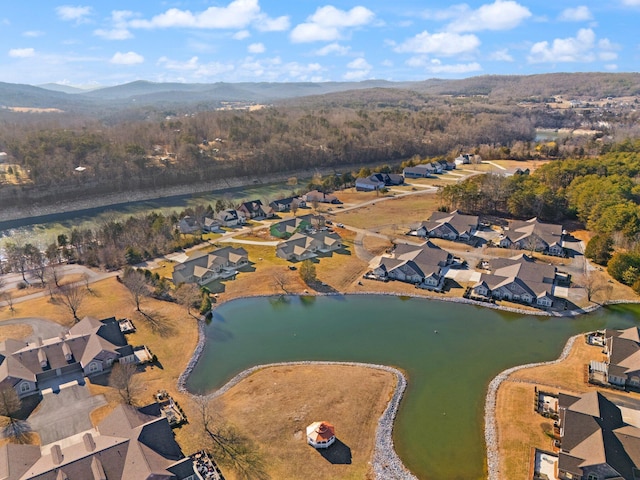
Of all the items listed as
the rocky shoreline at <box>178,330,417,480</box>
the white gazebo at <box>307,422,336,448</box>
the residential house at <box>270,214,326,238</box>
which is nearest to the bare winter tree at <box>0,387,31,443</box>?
the rocky shoreline at <box>178,330,417,480</box>

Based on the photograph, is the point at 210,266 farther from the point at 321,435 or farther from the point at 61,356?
the point at 321,435

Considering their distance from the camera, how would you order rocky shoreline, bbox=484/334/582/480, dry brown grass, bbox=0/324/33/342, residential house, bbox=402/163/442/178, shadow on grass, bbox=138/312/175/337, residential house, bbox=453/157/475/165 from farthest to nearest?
residential house, bbox=453/157/475/165 → residential house, bbox=402/163/442/178 → shadow on grass, bbox=138/312/175/337 → dry brown grass, bbox=0/324/33/342 → rocky shoreline, bbox=484/334/582/480

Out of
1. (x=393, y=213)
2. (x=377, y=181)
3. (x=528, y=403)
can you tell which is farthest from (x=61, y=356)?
(x=377, y=181)

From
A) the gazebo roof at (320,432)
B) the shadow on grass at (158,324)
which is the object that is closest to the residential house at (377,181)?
the shadow on grass at (158,324)

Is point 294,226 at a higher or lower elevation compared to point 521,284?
higher

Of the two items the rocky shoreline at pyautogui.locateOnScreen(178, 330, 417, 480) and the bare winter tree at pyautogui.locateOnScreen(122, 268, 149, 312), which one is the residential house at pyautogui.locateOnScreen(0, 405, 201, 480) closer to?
the rocky shoreline at pyautogui.locateOnScreen(178, 330, 417, 480)

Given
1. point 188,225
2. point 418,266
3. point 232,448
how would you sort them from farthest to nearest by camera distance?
point 188,225 → point 418,266 → point 232,448

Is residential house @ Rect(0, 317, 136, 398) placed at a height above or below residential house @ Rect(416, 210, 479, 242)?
below

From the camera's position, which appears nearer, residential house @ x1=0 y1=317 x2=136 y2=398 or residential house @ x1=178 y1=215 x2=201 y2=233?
residential house @ x1=0 y1=317 x2=136 y2=398
